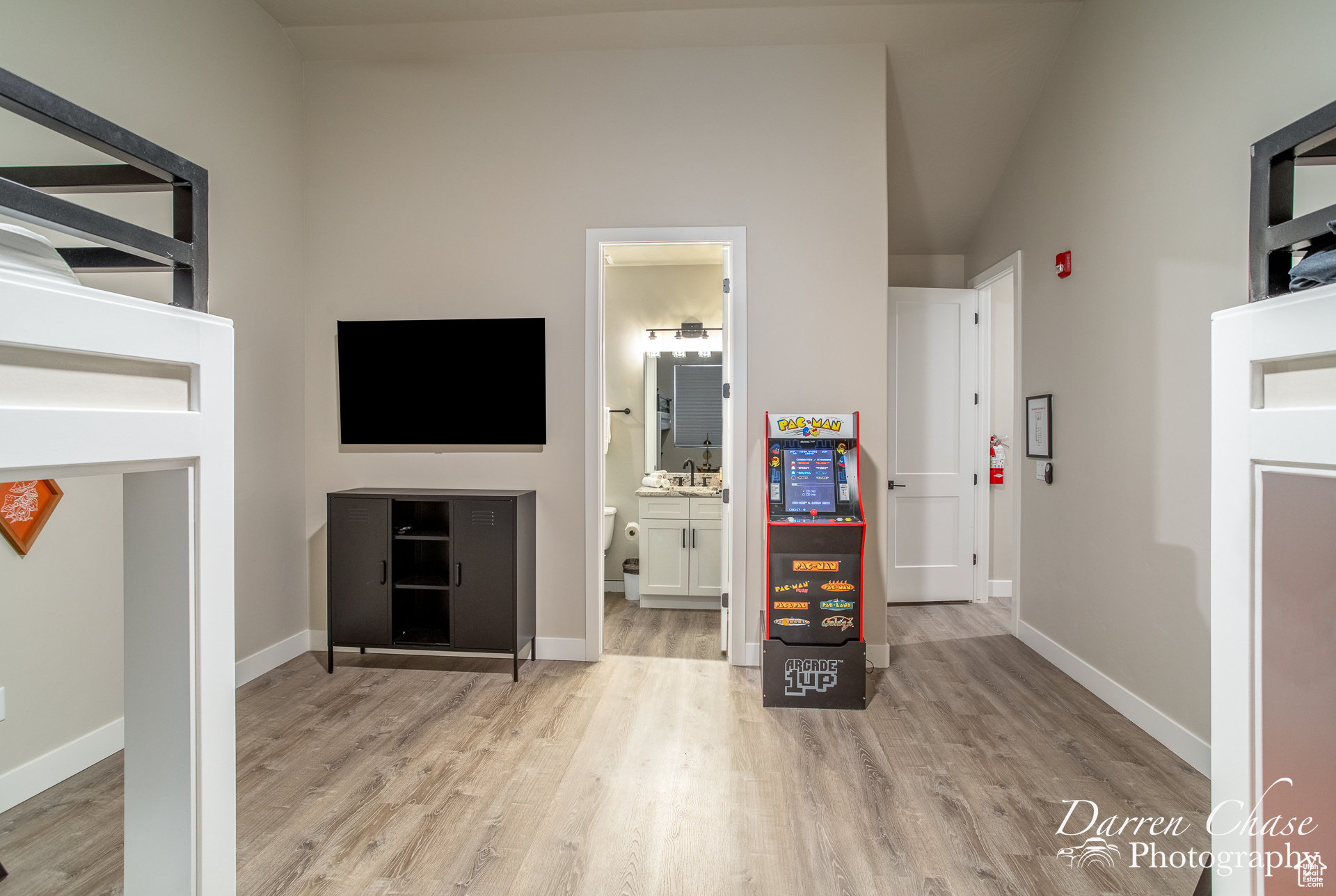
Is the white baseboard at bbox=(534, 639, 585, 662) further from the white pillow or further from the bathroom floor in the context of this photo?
the white pillow

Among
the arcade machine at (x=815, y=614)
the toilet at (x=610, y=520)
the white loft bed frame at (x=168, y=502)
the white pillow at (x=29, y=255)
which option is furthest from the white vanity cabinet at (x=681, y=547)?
the white pillow at (x=29, y=255)

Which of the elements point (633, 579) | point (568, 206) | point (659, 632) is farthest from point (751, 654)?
point (568, 206)

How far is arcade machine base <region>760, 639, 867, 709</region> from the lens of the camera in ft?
9.04

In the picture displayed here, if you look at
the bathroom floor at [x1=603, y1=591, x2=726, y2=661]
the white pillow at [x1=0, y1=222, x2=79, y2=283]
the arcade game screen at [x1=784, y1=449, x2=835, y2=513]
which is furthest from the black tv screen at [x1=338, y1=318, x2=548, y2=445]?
the white pillow at [x1=0, y1=222, x2=79, y2=283]

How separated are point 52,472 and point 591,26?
3247 millimetres

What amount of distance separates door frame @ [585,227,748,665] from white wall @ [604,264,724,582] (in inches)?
57.1

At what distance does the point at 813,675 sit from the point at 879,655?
0.66m

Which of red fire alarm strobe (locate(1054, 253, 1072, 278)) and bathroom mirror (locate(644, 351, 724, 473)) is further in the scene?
bathroom mirror (locate(644, 351, 724, 473))

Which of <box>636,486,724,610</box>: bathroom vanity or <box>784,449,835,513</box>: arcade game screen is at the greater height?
<box>784,449,835,513</box>: arcade game screen

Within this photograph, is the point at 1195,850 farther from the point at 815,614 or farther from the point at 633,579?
the point at 633,579

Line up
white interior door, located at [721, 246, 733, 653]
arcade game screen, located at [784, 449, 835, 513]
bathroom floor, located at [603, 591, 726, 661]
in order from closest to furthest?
arcade game screen, located at [784, 449, 835, 513] → white interior door, located at [721, 246, 733, 653] → bathroom floor, located at [603, 591, 726, 661]

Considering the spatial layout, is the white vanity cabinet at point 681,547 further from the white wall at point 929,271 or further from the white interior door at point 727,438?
the white wall at point 929,271

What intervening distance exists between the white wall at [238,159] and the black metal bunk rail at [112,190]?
4.51ft

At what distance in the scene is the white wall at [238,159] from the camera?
2.23m
